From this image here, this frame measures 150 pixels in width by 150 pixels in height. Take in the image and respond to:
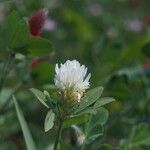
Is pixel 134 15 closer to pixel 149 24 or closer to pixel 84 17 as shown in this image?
pixel 84 17

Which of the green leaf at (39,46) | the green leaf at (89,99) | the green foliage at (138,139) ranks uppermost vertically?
the green leaf at (39,46)

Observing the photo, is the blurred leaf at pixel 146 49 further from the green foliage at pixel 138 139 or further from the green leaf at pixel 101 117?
the green leaf at pixel 101 117

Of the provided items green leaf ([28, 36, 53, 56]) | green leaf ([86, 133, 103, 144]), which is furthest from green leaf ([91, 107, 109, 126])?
green leaf ([28, 36, 53, 56])

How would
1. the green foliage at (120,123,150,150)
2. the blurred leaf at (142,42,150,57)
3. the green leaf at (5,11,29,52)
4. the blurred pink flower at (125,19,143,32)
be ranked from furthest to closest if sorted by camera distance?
the blurred pink flower at (125,19,143,32) → the blurred leaf at (142,42,150,57) → the green foliage at (120,123,150,150) → the green leaf at (5,11,29,52)

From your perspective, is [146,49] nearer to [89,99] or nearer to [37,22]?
[37,22]

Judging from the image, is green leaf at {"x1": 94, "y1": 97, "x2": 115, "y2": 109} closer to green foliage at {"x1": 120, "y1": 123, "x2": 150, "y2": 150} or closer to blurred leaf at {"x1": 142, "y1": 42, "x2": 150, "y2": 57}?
green foliage at {"x1": 120, "y1": 123, "x2": 150, "y2": 150}

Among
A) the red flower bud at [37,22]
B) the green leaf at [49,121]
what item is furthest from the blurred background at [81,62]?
the green leaf at [49,121]

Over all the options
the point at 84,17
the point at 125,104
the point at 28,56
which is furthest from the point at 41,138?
the point at 84,17
